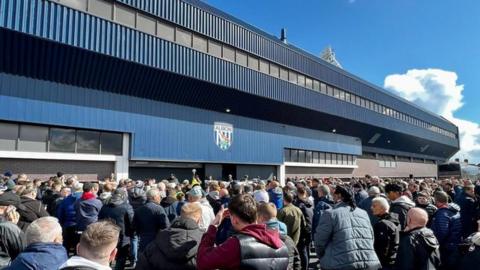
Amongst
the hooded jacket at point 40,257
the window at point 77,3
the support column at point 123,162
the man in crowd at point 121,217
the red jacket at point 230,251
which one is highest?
the window at point 77,3

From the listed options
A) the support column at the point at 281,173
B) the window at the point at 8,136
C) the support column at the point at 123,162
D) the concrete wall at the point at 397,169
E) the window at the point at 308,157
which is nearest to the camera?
the window at the point at 8,136

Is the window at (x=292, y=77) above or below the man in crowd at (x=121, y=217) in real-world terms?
Result: above

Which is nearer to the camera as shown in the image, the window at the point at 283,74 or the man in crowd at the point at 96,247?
the man in crowd at the point at 96,247

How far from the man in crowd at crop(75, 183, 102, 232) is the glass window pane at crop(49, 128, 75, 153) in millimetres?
8615

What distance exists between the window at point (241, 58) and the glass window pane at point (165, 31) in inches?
181

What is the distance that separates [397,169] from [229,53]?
102 ft

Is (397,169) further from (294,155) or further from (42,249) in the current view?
(42,249)

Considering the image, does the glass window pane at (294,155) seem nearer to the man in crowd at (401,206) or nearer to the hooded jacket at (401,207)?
the man in crowd at (401,206)

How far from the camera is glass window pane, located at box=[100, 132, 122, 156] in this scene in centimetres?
1532

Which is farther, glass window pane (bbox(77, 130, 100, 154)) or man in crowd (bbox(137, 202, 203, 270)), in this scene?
glass window pane (bbox(77, 130, 100, 154))

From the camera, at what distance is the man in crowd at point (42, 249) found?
257 centimetres

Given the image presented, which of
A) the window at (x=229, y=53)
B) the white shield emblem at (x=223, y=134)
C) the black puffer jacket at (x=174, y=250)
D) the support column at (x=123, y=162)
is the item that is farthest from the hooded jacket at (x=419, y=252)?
the window at (x=229, y=53)

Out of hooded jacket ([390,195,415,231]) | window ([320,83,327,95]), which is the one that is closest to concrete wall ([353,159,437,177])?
window ([320,83,327,95])

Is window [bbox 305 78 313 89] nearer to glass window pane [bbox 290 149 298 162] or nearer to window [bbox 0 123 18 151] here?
glass window pane [bbox 290 149 298 162]
